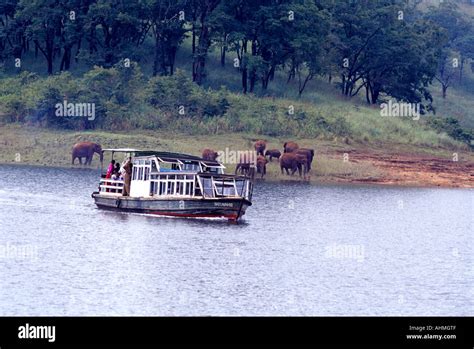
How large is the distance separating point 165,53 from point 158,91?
559 inches

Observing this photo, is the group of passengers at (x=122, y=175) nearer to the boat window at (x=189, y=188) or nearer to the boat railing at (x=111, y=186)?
the boat railing at (x=111, y=186)

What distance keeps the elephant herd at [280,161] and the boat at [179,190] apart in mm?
20577

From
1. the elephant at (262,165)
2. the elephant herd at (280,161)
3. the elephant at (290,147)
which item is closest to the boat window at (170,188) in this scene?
the elephant herd at (280,161)

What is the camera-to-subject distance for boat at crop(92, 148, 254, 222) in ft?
202

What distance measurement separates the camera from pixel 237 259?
5012 centimetres

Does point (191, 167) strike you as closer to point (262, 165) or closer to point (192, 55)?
point (262, 165)

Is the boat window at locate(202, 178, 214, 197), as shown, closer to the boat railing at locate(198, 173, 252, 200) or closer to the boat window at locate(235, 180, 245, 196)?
the boat railing at locate(198, 173, 252, 200)

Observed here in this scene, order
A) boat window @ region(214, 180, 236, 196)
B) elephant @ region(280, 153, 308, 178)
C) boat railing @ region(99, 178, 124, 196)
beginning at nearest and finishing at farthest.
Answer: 1. boat window @ region(214, 180, 236, 196)
2. boat railing @ region(99, 178, 124, 196)
3. elephant @ region(280, 153, 308, 178)

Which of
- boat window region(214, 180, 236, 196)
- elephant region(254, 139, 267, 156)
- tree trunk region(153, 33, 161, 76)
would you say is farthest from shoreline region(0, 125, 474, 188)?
boat window region(214, 180, 236, 196)

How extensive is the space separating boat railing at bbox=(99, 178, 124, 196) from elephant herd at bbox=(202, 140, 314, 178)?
20320 millimetres

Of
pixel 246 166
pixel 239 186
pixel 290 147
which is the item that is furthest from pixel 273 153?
pixel 239 186

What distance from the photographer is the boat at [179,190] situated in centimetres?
6156

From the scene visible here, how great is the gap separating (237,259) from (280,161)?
127 feet
